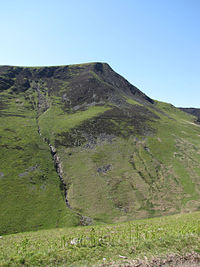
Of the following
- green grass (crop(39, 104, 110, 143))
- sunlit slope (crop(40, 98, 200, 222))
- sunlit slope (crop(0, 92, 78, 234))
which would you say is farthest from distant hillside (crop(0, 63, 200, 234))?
green grass (crop(39, 104, 110, 143))

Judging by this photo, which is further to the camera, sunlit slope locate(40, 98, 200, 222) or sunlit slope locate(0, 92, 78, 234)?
sunlit slope locate(40, 98, 200, 222)

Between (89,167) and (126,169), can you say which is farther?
(126,169)

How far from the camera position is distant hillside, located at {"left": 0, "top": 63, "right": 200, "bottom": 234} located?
6006cm

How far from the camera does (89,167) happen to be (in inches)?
3346

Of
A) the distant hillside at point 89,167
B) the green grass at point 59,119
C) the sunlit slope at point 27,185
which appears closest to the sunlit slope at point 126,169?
the distant hillside at point 89,167

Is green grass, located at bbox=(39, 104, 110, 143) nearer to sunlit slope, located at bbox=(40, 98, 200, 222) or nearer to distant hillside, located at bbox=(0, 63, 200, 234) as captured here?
distant hillside, located at bbox=(0, 63, 200, 234)

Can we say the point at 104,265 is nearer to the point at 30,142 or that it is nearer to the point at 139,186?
the point at 139,186

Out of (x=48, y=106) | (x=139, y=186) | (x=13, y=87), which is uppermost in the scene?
(x=13, y=87)

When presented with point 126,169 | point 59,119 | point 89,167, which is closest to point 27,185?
point 89,167

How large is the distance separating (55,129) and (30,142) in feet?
75.8

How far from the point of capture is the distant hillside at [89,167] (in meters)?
60.1

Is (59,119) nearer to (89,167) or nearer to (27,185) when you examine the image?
(89,167)

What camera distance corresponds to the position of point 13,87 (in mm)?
191625

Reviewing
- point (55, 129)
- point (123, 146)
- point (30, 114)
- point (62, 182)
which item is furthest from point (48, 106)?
point (62, 182)
